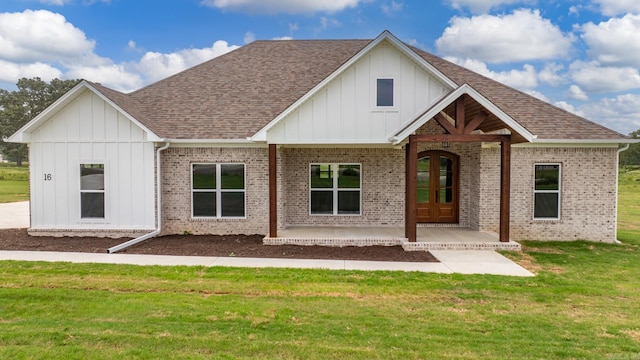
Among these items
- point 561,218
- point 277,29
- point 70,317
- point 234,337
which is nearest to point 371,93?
point 561,218

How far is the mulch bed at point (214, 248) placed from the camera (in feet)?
31.8

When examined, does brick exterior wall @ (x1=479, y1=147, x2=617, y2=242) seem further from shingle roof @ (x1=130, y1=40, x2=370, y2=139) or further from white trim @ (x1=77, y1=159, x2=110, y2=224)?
white trim @ (x1=77, y1=159, x2=110, y2=224)

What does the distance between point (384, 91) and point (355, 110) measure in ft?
3.40

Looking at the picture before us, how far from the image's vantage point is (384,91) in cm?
1112

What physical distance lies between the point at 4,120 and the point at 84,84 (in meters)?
63.3

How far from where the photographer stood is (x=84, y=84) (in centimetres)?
1134

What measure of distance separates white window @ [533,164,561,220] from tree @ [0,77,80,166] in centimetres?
6760

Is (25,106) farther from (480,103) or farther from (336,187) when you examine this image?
(480,103)

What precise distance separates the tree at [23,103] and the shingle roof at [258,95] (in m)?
57.3

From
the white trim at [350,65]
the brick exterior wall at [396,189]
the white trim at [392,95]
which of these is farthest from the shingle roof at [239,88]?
the white trim at [392,95]

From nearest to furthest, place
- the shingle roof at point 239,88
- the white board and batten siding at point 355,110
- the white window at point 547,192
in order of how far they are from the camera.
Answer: the white board and batten siding at point 355,110 < the white window at point 547,192 < the shingle roof at point 239,88

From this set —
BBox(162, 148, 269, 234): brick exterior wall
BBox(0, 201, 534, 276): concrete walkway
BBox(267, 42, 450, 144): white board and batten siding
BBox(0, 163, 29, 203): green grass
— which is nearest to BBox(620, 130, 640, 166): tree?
BBox(267, 42, 450, 144): white board and batten siding

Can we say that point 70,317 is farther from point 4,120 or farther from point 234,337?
point 4,120

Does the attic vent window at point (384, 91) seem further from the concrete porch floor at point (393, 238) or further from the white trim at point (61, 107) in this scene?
the white trim at point (61, 107)
